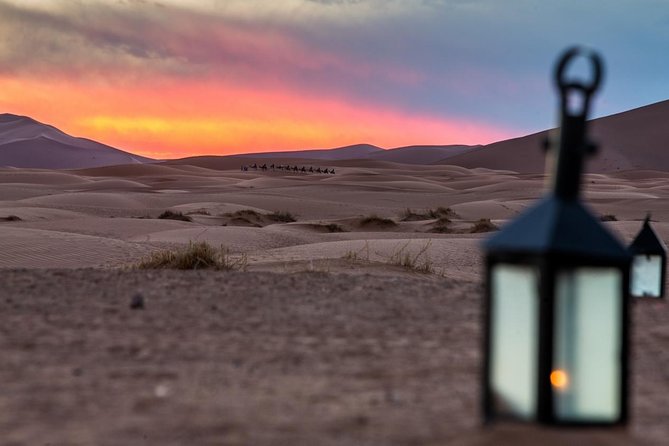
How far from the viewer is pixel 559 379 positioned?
3154 millimetres

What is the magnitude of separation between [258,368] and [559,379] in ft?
6.72

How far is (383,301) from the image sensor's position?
717 centimetres

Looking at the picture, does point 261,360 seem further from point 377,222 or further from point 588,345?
point 377,222

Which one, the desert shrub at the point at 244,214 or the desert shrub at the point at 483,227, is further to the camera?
the desert shrub at the point at 244,214

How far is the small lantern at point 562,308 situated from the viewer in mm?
3100

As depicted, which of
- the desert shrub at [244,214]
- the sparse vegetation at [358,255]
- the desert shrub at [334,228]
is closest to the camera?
the sparse vegetation at [358,255]

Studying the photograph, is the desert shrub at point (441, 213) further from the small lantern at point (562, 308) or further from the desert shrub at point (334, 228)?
the small lantern at point (562, 308)

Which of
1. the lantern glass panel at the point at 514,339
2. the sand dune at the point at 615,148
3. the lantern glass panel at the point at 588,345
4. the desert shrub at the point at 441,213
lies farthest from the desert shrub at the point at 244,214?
the sand dune at the point at 615,148

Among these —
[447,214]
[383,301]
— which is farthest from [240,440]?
[447,214]

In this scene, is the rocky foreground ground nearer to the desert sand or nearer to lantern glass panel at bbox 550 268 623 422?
the desert sand

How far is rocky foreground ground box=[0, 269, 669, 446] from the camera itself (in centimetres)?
360

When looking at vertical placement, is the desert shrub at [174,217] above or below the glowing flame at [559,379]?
below

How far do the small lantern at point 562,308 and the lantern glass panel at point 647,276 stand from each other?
4.97 metres

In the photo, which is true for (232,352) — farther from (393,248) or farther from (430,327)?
(393,248)
